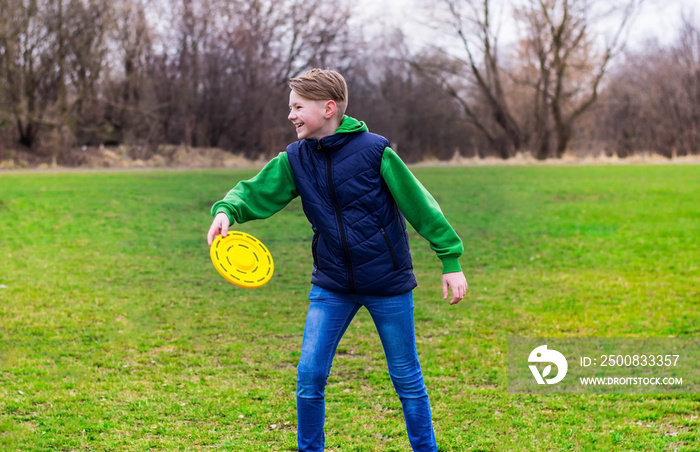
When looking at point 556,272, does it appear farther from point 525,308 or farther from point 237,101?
point 237,101

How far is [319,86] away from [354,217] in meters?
0.57

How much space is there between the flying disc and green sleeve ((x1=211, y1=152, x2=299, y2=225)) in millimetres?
102

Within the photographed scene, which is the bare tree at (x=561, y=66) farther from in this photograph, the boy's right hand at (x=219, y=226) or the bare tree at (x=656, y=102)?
the boy's right hand at (x=219, y=226)

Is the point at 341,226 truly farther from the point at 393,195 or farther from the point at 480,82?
the point at 480,82

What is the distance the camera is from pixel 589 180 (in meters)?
23.4

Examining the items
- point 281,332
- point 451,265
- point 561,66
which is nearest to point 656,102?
point 561,66

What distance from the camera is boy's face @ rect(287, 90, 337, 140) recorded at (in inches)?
122

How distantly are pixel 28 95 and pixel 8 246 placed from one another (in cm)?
2252

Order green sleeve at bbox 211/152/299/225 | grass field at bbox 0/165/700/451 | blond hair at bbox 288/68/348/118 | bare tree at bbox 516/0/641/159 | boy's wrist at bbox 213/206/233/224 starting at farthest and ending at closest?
1. bare tree at bbox 516/0/641/159
2. grass field at bbox 0/165/700/451
3. green sleeve at bbox 211/152/299/225
4. boy's wrist at bbox 213/206/233/224
5. blond hair at bbox 288/68/348/118

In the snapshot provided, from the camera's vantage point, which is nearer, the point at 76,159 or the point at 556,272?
the point at 556,272

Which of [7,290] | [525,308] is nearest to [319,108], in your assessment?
[525,308]

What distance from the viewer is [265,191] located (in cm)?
334

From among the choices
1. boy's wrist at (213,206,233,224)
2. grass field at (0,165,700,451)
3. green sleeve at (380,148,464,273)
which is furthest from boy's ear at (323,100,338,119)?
grass field at (0,165,700,451)

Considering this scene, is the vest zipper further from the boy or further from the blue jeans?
the blue jeans
